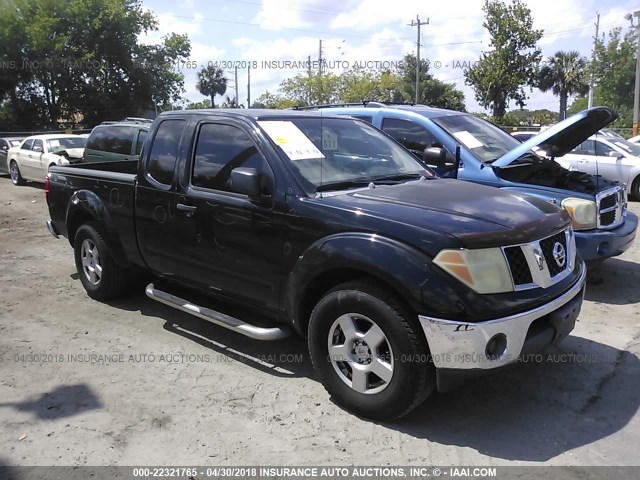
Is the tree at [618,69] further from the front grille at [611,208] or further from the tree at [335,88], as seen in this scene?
the front grille at [611,208]

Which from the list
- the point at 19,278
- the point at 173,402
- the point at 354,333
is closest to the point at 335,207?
the point at 354,333

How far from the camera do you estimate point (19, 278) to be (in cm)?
685

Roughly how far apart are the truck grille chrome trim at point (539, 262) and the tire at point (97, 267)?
3.79m

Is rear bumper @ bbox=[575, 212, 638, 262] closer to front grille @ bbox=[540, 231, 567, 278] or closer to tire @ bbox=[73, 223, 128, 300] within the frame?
front grille @ bbox=[540, 231, 567, 278]

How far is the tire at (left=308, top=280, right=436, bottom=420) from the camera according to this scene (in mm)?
3215

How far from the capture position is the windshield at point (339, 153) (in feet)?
13.2

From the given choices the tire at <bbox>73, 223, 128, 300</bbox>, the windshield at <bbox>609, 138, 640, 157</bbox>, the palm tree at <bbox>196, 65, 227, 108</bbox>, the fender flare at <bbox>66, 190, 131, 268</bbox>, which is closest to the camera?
the fender flare at <bbox>66, 190, 131, 268</bbox>

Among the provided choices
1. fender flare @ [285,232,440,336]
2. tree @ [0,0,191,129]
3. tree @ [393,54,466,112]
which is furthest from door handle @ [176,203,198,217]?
tree @ [393,54,466,112]

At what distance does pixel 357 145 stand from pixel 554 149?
2.83 metres

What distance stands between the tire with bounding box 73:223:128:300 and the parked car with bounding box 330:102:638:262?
10.9ft

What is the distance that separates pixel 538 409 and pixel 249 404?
1.88 meters

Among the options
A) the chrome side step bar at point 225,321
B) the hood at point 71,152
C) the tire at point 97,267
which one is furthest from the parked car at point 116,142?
the chrome side step bar at point 225,321

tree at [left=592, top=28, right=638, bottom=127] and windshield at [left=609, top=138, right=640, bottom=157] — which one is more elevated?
tree at [left=592, top=28, right=638, bottom=127]

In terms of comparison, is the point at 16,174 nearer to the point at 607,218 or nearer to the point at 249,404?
the point at 249,404
